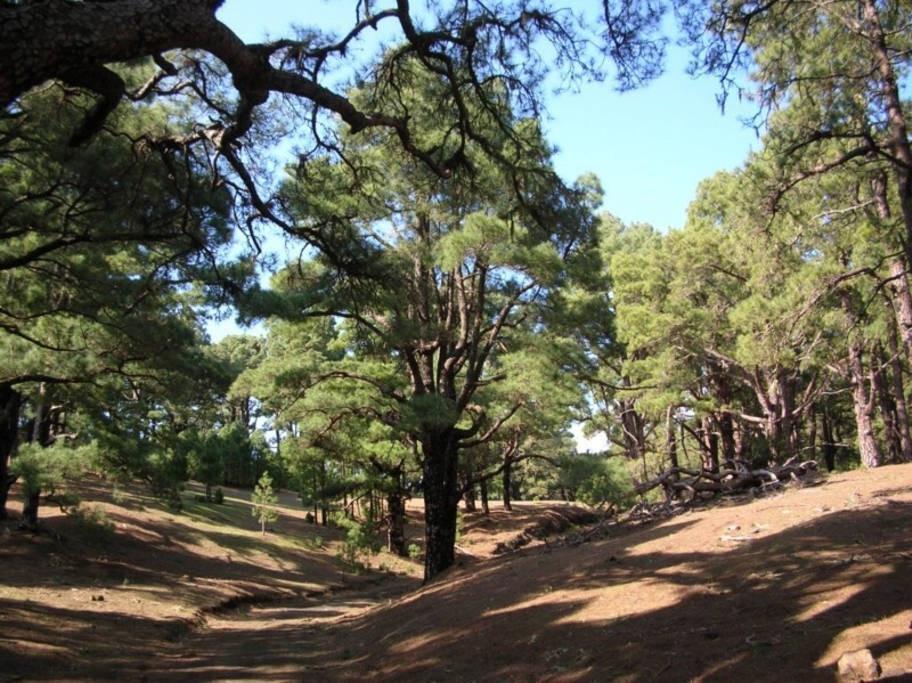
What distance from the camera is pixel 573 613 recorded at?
6.60m

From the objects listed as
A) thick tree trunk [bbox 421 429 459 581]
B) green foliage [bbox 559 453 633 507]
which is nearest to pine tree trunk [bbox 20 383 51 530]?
thick tree trunk [bbox 421 429 459 581]

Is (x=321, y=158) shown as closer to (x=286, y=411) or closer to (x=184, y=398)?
(x=184, y=398)

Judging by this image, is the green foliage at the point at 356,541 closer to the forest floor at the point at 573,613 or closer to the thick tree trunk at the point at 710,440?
the forest floor at the point at 573,613

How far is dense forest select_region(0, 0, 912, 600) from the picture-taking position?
6004 millimetres

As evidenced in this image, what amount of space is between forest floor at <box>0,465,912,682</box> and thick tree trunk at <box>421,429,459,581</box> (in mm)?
1135

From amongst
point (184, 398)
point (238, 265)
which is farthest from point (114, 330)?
point (238, 265)

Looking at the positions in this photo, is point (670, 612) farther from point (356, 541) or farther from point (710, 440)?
point (710, 440)

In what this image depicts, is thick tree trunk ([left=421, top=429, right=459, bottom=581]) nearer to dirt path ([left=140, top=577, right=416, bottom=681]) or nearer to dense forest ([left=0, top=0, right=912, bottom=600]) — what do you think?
dense forest ([left=0, top=0, right=912, bottom=600])

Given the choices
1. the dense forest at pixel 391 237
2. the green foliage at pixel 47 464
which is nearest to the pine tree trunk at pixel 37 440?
the dense forest at pixel 391 237

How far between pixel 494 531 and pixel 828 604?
85.4 feet

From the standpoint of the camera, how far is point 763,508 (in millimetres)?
9633

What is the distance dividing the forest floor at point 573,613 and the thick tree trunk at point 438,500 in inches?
44.7

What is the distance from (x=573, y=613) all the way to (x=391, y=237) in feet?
30.1

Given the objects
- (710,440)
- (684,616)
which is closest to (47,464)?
(684,616)
